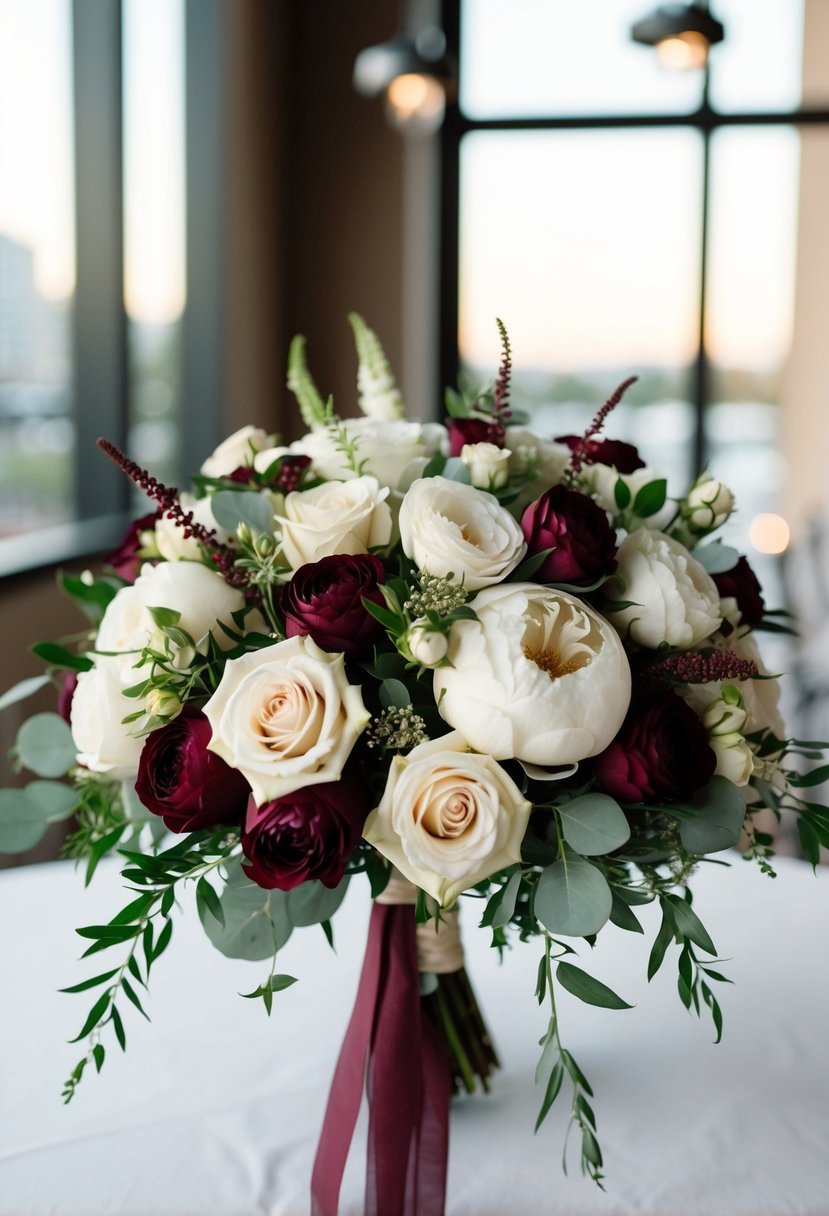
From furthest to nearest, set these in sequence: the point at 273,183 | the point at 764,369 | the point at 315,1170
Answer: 1. the point at 764,369
2. the point at 273,183
3. the point at 315,1170

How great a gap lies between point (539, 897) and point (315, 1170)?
0.85 ft

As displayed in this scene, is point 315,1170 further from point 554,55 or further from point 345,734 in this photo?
point 554,55

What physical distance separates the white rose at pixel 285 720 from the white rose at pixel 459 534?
3.2 inches

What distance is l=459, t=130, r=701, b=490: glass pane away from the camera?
4434 millimetres

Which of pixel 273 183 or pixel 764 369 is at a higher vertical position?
pixel 273 183

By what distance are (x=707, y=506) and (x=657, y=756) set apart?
0.24 metres

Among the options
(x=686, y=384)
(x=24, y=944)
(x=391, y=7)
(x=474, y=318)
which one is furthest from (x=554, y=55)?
(x=24, y=944)

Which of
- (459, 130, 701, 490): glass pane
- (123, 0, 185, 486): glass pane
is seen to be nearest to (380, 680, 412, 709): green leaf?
(123, 0, 185, 486): glass pane

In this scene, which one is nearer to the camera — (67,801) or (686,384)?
(67,801)

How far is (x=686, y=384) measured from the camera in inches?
178

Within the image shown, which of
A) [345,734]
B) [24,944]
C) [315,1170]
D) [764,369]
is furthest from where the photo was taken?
[764,369]

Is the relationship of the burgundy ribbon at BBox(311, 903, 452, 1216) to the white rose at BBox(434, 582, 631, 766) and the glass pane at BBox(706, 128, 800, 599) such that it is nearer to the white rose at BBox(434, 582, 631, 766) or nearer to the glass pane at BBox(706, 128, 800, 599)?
the white rose at BBox(434, 582, 631, 766)

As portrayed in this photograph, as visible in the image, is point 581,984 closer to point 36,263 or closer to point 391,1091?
point 391,1091

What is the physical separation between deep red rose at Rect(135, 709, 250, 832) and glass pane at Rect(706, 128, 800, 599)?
151 inches
